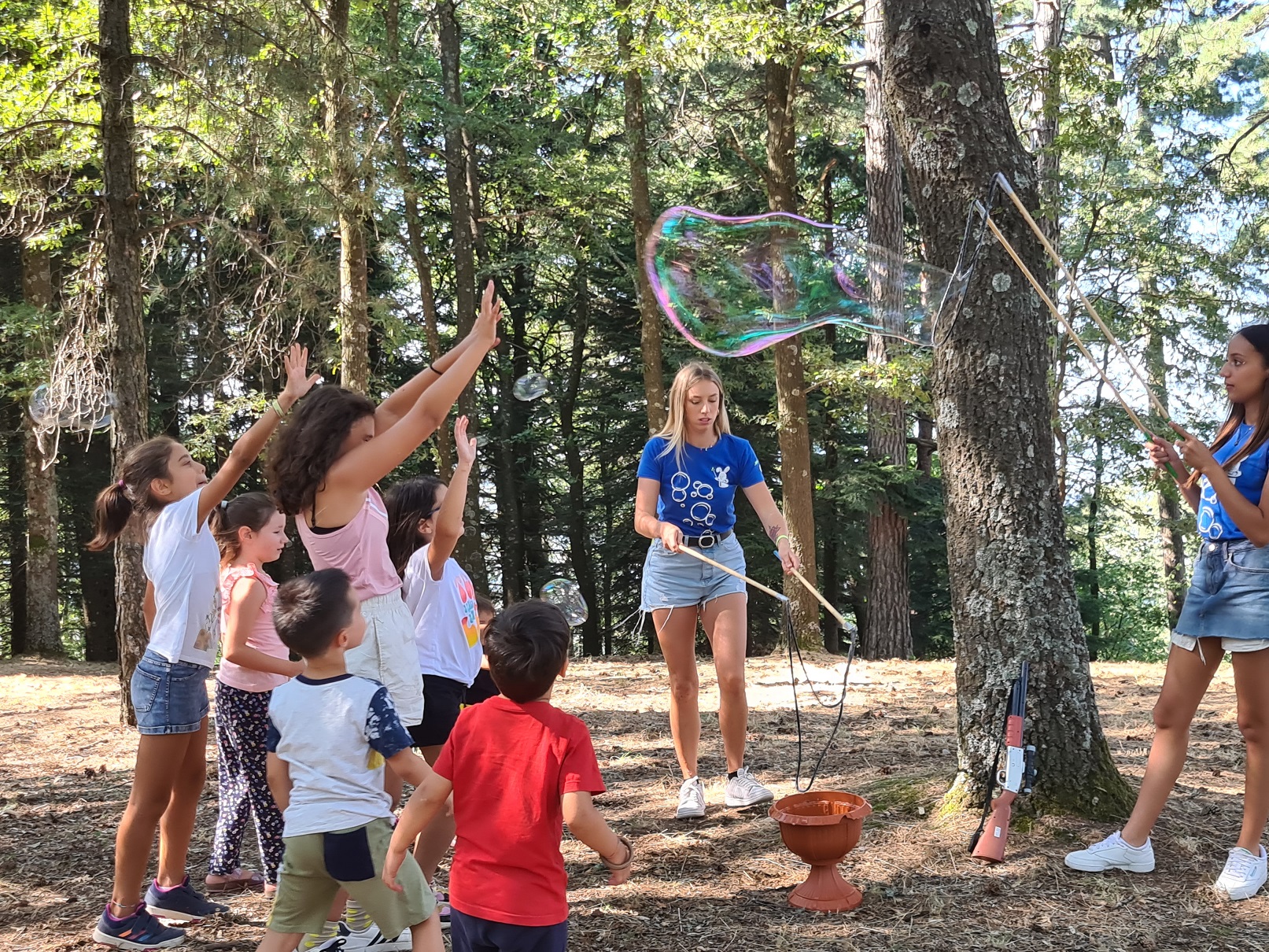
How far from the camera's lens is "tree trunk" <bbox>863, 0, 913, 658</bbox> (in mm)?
13992

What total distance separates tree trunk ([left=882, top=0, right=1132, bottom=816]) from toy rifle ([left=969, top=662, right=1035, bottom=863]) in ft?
0.58

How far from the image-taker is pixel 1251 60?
20094 mm

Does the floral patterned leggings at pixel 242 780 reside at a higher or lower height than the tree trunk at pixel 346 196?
lower

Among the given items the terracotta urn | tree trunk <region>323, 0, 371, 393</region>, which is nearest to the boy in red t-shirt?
the terracotta urn

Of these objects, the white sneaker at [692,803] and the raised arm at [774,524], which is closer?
the raised arm at [774,524]

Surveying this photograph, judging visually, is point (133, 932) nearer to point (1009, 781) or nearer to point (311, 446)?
point (311, 446)

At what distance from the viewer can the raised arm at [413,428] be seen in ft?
9.59

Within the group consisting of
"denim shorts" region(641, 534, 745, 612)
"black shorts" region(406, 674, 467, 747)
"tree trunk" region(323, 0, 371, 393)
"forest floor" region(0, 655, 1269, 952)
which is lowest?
"forest floor" region(0, 655, 1269, 952)

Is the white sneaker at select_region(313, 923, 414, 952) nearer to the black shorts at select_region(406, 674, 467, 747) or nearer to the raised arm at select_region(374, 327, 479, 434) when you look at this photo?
the black shorts at select_region(406, 674, 467, 747)

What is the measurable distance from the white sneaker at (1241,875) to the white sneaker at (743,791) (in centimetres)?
184

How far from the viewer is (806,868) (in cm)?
391

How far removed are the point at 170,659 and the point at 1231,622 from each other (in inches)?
141

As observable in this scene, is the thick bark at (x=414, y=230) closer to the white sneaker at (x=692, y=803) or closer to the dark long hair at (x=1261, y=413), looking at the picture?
the white sneaker at (x=692, y=803)

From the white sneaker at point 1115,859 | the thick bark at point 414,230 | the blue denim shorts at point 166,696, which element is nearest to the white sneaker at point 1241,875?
the white sneaker at point 1115,859
